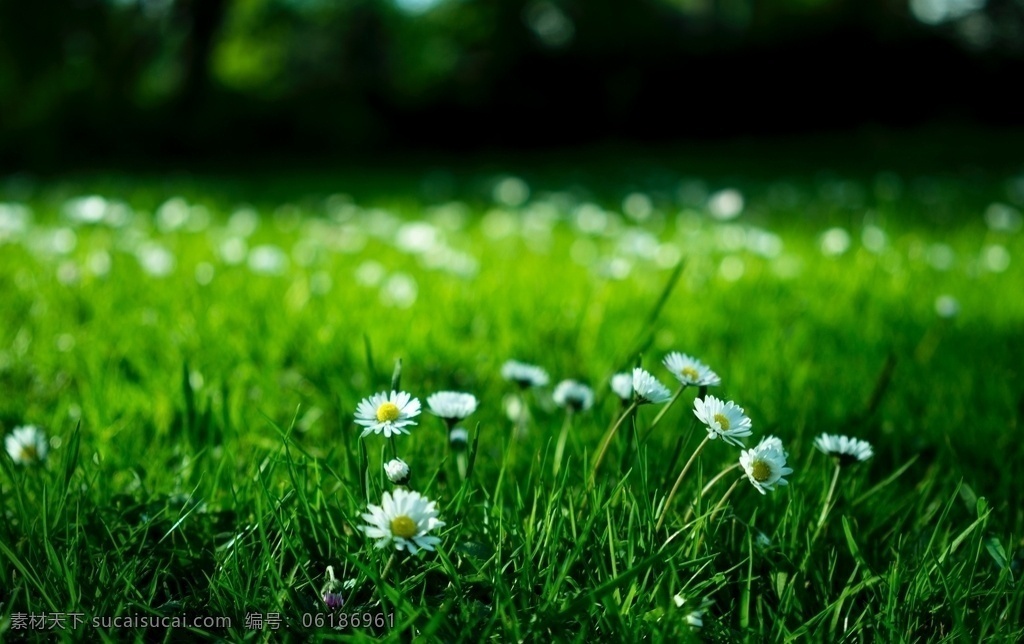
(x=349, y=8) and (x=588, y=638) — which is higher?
(x=349, y=8)

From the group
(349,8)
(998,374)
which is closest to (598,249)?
(998,374)

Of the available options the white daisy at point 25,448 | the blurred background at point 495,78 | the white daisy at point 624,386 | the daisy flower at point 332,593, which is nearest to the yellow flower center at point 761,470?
the white daisy at point 624,386

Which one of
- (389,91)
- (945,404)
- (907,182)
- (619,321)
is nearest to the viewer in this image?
(945,404)

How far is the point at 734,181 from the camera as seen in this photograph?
21.9ft

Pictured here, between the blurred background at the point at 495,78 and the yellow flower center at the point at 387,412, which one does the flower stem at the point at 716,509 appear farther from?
the blurred background at the point at 495,78

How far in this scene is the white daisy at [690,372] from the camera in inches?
42.4

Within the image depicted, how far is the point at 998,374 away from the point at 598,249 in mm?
1774

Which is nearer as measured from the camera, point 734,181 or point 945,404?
point 945,404

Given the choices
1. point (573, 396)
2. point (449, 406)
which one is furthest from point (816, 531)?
point (449, 406)

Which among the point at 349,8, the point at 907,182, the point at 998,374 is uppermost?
the point at 349,8

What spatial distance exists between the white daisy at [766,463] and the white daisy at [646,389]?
0.13 m

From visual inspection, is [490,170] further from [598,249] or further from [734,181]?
[598,249]

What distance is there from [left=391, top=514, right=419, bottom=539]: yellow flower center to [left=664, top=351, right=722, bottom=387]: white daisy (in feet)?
1.35

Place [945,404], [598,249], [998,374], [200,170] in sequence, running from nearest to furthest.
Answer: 1. [945,404]
2. [998,374]
3. [598,249]
4. [200,170]
